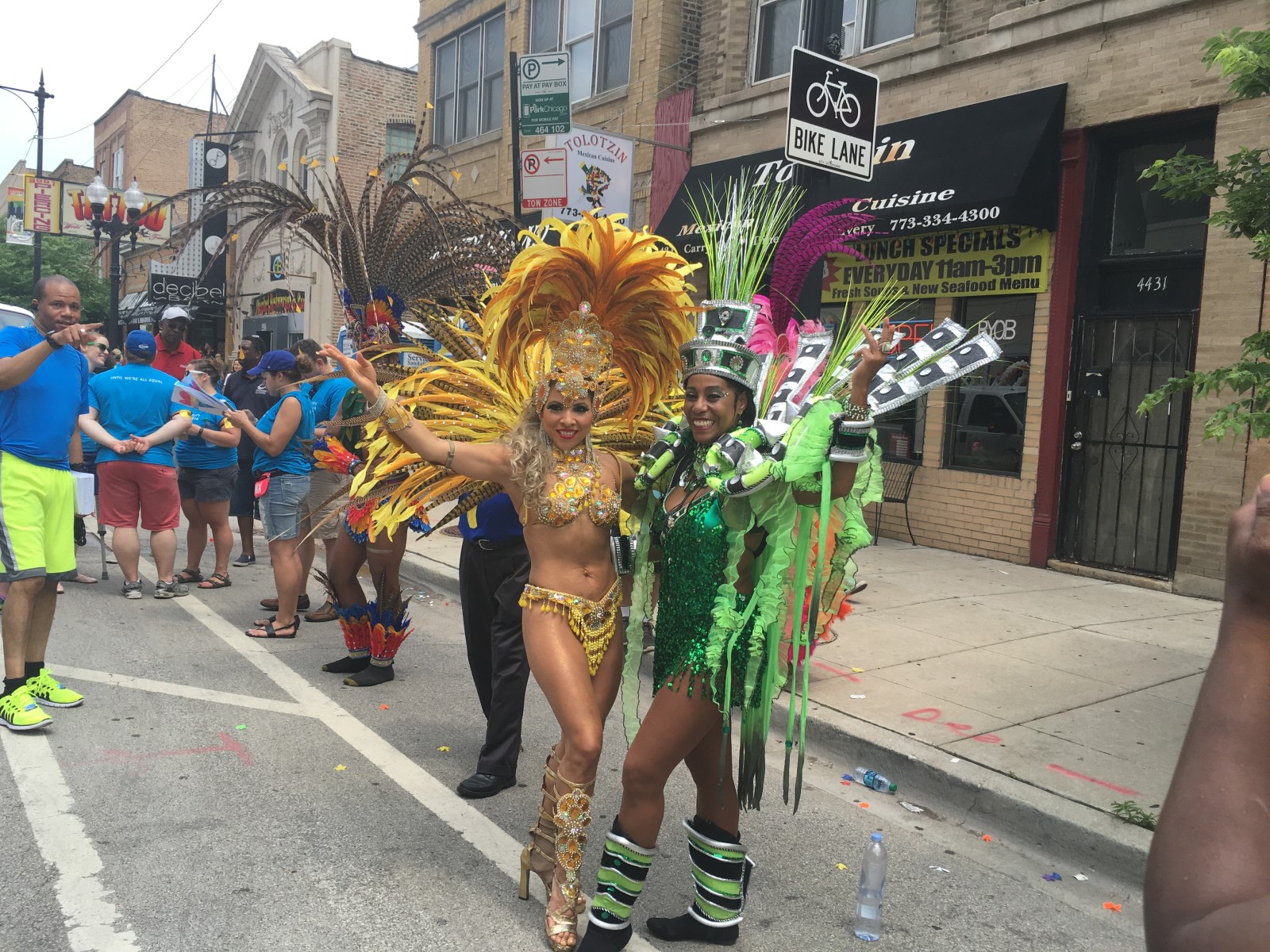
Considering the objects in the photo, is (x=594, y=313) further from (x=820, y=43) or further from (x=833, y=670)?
(x=820, y=43)

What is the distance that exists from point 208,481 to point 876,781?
19.6 ft

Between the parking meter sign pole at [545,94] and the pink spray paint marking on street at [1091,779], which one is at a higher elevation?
the parking meter sign pole at [545,94]

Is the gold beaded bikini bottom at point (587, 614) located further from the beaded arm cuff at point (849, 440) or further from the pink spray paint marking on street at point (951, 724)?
the pink spray paint marking on street at point (951, 724)

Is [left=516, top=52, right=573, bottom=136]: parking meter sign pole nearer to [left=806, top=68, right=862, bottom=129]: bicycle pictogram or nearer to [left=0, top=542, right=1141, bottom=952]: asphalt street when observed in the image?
[left=806, top=68, right=862, bottom=129]: bicycle pictogram

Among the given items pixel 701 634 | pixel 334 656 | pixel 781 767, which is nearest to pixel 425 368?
pixel 701 634

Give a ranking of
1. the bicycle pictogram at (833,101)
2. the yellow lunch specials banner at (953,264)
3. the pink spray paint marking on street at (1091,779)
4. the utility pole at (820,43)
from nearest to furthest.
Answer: the pink spray paint marking on street at (1091,779) < the bicycle pictogram at (833,101) < the utility pole at (820,43) < the yellow lunch specials banner at (953,264)

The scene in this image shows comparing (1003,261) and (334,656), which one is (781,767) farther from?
(1003,261)

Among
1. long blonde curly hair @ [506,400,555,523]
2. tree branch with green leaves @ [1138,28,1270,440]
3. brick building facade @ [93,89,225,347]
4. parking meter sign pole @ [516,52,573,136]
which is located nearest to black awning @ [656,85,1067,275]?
parking meter sign pole @ [516,52,573,136]

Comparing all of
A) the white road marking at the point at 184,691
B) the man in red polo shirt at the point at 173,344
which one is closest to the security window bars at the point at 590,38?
the man in red polo shirt at the point at 173,344

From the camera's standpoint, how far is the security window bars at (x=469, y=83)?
1719 cm

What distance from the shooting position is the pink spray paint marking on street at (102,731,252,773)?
430 centimetres

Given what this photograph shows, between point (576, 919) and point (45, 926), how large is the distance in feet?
5.28

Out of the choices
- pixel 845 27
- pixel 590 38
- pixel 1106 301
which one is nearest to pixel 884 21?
pixel 845 27

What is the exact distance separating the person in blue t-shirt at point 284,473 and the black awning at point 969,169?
452cm
